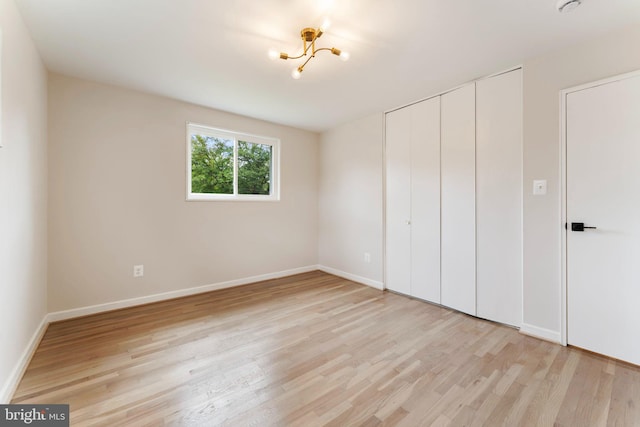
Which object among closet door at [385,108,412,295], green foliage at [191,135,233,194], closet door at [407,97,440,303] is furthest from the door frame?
green foliage at [191,135,233,194]

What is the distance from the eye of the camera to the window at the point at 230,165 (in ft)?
11.3

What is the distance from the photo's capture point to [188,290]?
10.8 feet

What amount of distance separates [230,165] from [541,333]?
12.8 feet

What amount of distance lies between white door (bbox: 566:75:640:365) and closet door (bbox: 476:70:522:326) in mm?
362

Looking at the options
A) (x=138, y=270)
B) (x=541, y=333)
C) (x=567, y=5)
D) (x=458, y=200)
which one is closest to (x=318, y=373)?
(x=541, y=333)

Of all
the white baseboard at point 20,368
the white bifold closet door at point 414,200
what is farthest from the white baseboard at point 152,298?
the white bifold closet door at point 414,200

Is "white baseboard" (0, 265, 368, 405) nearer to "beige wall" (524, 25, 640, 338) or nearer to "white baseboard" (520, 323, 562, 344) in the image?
"white baseboard" (520, 323, 562, 344)

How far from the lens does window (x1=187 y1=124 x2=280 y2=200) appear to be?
135 inches

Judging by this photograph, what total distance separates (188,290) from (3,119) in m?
2.35

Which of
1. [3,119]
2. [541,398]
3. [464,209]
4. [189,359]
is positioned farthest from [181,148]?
[541,398]

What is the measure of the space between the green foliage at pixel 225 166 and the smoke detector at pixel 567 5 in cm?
343

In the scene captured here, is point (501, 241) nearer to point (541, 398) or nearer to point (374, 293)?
point (541, 398)

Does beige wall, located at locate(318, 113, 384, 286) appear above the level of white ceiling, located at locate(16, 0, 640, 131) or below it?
below

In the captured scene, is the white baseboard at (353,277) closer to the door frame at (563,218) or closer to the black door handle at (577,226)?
the door frame at (563,218)
